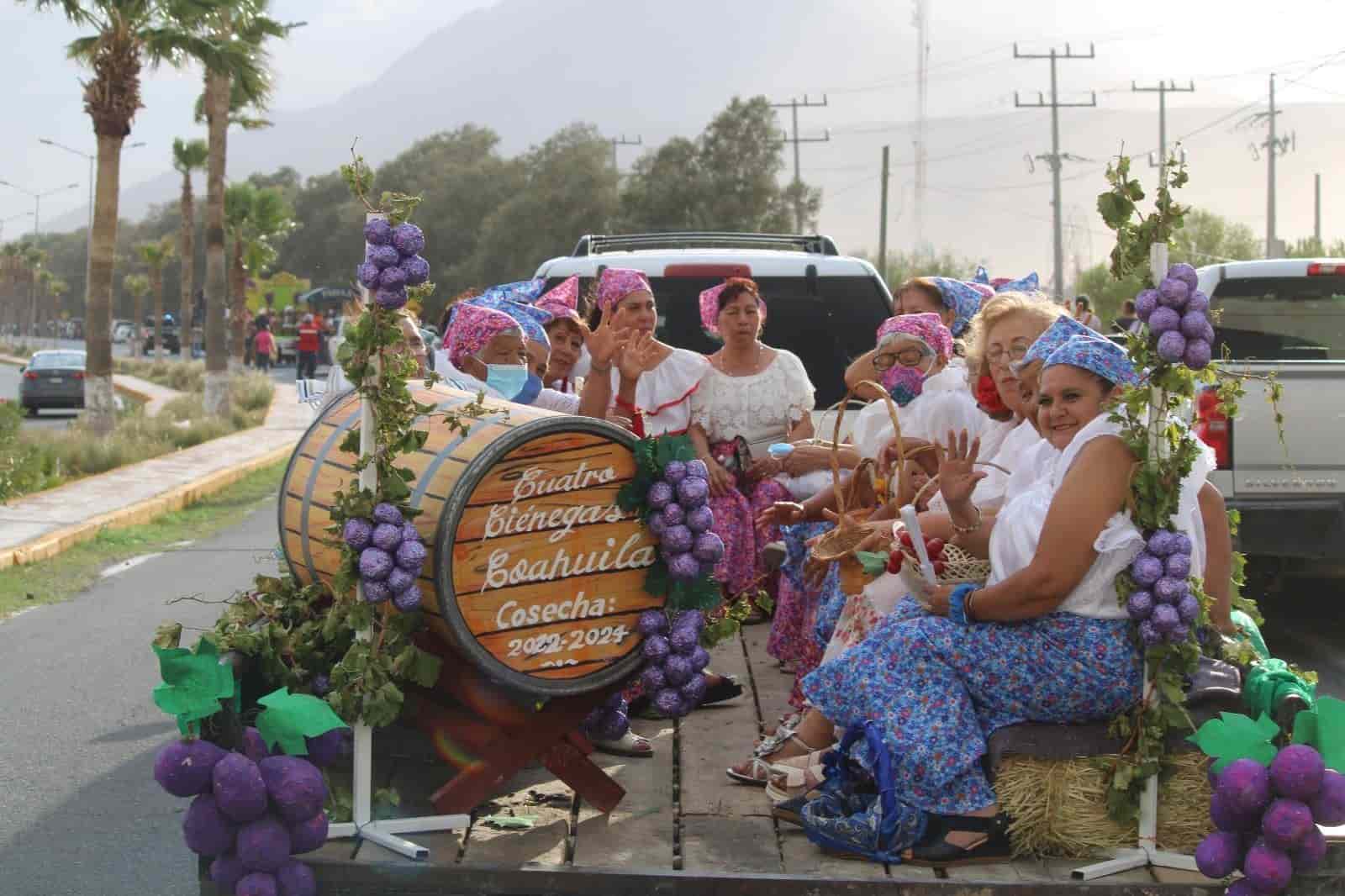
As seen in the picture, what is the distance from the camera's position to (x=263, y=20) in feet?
105

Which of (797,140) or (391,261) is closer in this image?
(391,261)

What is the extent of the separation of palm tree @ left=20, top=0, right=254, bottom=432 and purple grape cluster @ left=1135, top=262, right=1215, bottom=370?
2165 cm

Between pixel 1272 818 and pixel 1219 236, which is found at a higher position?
pixel 1219 236

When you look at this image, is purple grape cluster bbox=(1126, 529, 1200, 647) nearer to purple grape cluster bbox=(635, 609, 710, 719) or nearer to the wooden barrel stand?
purple grape cluster bbox=(635, 609, 710, 719)

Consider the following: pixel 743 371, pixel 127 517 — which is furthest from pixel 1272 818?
pixel 127 517

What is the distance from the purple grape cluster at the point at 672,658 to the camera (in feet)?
14.7

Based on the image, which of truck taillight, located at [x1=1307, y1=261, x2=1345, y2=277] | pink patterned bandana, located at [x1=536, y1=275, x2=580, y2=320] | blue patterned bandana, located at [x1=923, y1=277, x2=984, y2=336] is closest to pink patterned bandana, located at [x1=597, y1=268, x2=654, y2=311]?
→ pink patterned bandana, located at [x1=536, y1=275, x2=580, y2=320]

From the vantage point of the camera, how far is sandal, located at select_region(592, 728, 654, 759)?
16.4 feet

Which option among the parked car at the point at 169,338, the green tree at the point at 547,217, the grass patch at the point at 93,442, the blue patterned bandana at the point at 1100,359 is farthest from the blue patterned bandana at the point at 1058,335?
the parked car at the point at 169,338

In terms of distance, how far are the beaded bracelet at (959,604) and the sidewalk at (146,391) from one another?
32286 mm

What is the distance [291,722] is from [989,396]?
2745 mm

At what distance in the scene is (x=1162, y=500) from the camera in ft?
13.1

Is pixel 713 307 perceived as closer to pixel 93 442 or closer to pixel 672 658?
pixel 672 658

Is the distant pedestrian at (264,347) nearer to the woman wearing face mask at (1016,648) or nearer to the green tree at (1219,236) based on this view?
the green tree at (1219,236)
